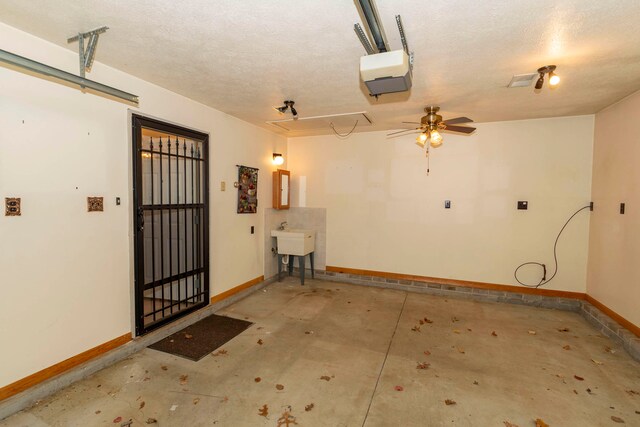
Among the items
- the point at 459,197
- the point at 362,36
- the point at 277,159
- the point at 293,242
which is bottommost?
the point at 293,242

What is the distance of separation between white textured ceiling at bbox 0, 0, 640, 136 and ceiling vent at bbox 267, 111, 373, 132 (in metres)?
0.75

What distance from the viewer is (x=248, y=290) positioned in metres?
4.70

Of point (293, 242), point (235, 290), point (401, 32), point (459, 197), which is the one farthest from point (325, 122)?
point (235, 290)

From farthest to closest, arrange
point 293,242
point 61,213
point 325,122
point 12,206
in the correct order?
point 293,242
point 325,122
point 61,213
point 12,206

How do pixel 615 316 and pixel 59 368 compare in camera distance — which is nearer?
pixel 59 368

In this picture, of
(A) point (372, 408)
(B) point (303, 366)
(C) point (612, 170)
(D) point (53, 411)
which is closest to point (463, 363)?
(A) point (372, 408)

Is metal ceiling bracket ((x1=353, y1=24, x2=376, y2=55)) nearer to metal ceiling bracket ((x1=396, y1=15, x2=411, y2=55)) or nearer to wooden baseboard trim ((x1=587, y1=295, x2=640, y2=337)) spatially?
metal ceiling bracket ((x1=396, y1=15, x2=411, y2=55))

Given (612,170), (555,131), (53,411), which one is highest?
(555,131)

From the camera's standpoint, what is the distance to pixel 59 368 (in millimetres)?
2400

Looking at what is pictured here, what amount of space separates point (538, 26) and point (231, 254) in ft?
13.8

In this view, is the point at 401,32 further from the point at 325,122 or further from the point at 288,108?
the point at 325,122

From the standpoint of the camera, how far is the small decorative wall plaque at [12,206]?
209 cm

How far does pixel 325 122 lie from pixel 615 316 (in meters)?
4.48

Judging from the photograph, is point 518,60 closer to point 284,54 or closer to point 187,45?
point 284,54
